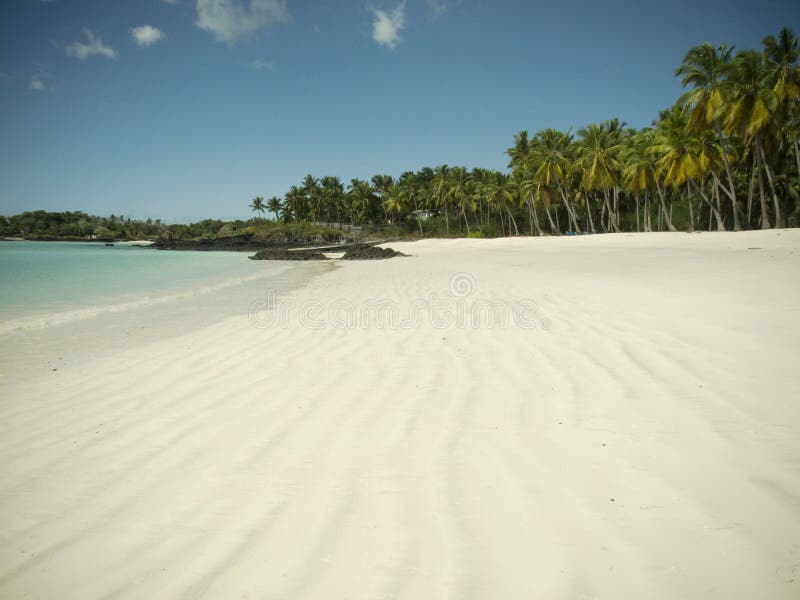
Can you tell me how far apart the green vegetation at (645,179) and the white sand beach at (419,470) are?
27.9 meters

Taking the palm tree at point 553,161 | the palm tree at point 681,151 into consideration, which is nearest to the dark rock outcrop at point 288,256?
the palm tree at point 553,161

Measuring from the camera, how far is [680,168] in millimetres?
27453

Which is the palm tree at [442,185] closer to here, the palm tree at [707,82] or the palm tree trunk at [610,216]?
the palm tree trunk at [610,216]

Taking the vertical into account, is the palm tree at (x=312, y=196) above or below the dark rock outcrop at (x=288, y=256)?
above

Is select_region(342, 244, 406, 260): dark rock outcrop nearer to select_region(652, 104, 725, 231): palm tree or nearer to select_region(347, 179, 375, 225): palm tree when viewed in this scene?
select_region(652, 104, 725, 231): palm tree

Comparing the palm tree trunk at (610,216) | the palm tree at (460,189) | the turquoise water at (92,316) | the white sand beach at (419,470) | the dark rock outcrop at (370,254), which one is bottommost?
the white sand beach at (419,470)

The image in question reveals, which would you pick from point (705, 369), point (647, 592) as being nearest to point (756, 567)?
point (647, 592)

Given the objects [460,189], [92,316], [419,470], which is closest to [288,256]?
[92,316]

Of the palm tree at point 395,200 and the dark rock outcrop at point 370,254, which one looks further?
the palm tree at point 395,200

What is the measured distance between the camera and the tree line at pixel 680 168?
2291 centimetres

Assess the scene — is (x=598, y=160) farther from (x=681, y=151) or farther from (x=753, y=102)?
(x=753, y=102)

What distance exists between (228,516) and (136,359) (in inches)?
144

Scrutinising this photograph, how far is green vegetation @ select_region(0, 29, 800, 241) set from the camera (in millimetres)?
23078

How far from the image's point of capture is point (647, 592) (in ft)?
4.39
